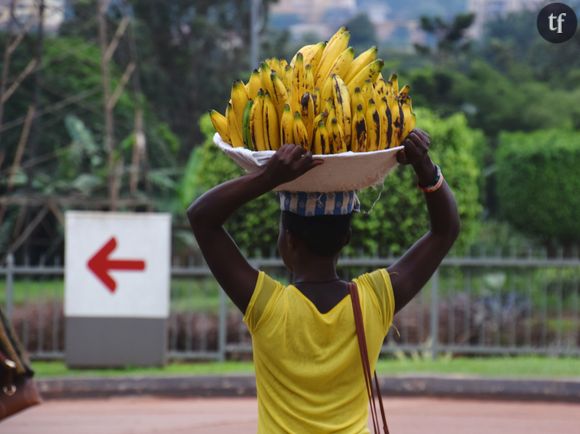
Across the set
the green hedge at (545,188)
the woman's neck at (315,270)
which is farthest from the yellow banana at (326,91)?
the green hedge at (545,188)

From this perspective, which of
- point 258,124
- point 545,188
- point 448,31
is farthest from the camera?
point 448,31

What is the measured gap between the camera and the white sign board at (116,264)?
42.0 feet

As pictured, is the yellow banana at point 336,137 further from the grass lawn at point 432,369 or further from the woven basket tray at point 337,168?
the grass lawn at point 432,369

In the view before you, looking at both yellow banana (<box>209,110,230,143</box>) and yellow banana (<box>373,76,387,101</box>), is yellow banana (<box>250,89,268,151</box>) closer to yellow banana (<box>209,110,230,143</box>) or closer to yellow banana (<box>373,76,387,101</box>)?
yellow banana (<box>209,110,230,143</box>)

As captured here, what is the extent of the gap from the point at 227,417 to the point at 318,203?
293 inches

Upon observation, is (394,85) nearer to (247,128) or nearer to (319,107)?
(319,107)

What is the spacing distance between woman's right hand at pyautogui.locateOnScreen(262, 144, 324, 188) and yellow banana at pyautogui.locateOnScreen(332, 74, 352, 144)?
6.2 inches

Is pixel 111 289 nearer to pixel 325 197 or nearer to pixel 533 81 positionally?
pixel 325 197

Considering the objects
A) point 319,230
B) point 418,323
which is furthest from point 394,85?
point 418,323

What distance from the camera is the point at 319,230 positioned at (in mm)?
3559

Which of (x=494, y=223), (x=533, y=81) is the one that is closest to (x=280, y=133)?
(x=494, y=223)

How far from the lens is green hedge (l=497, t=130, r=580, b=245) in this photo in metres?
23.6

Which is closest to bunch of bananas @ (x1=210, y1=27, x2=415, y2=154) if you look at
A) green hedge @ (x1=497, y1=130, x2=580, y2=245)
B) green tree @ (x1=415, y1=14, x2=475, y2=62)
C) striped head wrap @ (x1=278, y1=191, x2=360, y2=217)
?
striped head wrap @ (x1=278, y1=191, x2=360, y2=217)

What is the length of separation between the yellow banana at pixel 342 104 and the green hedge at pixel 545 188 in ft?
66.8
